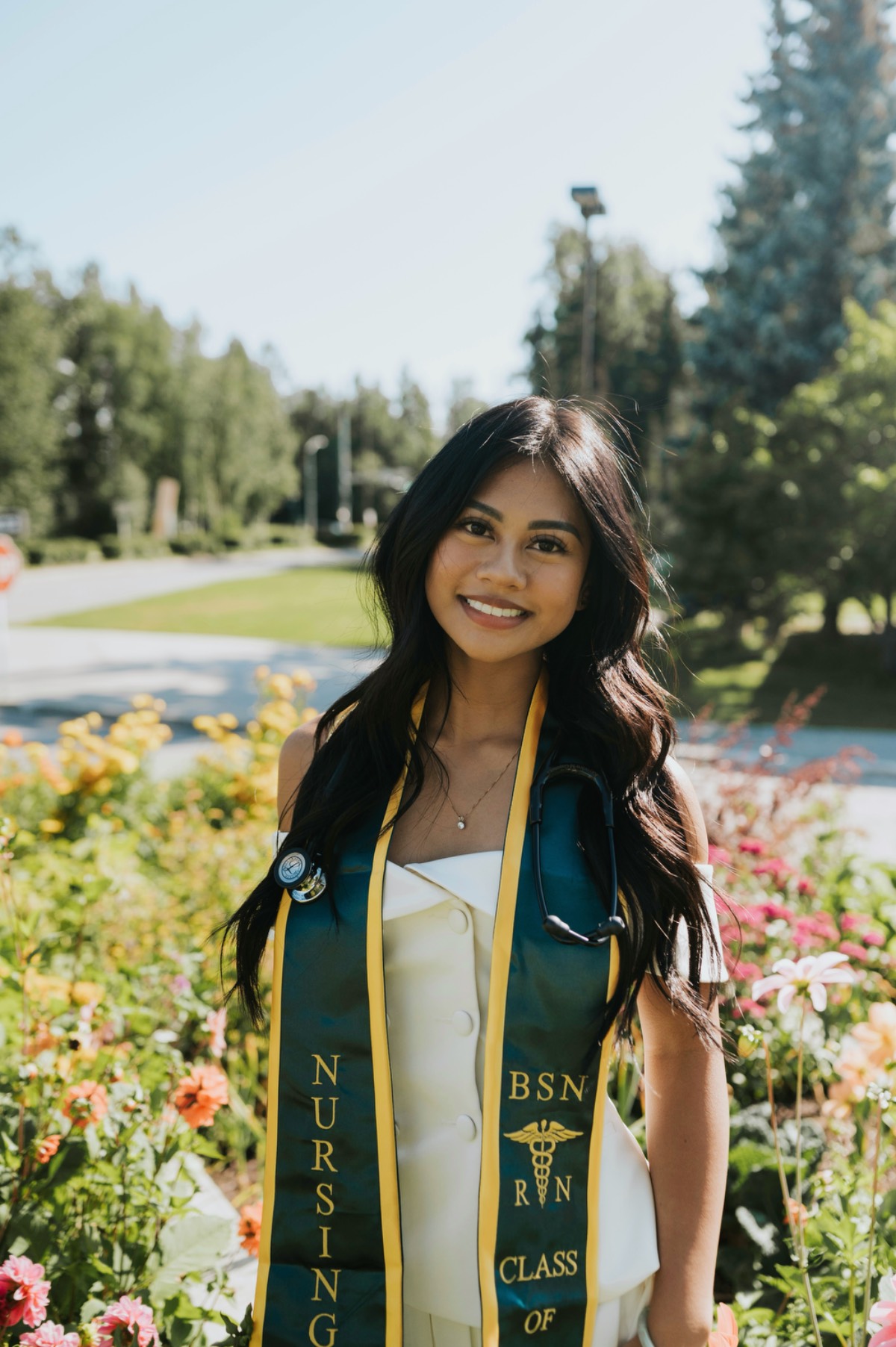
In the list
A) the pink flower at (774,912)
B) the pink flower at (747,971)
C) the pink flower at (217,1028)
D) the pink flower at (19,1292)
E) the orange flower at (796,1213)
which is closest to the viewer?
the pink flower at (19,1292)

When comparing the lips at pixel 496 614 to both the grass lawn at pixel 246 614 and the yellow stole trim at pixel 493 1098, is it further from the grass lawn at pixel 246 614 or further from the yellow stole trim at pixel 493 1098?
the grass lawn at pixel 246 614

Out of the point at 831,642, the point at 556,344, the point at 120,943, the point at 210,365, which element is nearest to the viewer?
the point at 120,943

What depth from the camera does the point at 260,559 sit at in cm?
4969

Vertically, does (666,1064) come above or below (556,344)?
below

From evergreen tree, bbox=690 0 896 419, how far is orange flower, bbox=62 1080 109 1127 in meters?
17.0

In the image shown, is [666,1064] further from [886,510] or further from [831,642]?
[831,642]

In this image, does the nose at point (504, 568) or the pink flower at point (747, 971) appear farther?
the pink flower at point (747, 971)

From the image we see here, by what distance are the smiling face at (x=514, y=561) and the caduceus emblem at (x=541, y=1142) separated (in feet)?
2.17

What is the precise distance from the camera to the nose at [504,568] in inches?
58.5

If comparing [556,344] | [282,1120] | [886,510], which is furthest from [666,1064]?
[556,344]

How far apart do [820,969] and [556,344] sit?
1186 inches

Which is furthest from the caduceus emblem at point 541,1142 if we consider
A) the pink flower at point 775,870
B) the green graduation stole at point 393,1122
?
the pink flower at point 775,870

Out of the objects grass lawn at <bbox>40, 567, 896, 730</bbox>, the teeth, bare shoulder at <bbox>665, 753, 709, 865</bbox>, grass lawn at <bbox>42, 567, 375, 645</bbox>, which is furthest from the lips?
grass lawn at <bbox>42, 567, 375, 645</bbox>

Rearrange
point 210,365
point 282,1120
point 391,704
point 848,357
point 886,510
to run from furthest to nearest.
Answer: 1. point 210,365
2. point 848,357
3. point 886,510
4. point 391,704
5. point 282,1120
